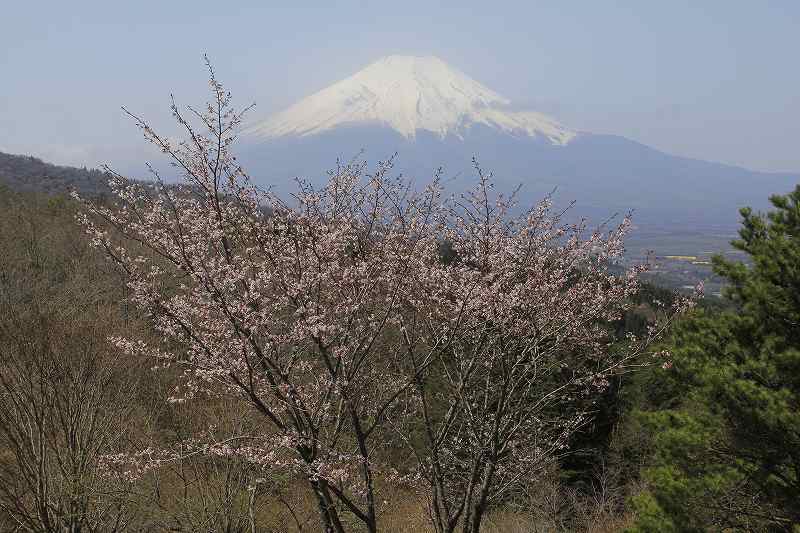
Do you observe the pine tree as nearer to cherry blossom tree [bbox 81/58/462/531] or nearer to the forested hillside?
cherry blossom tree [bbox 81/58/462/531]

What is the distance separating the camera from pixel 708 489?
22.7 feet

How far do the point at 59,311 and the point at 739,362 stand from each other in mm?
15937

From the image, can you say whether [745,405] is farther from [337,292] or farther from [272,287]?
[272,287]

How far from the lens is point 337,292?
568cm

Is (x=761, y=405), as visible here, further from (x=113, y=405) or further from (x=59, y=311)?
(x=59, y=311)

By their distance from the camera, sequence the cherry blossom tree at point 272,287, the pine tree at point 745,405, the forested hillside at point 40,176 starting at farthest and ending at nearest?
the forested hillside at point 40,176 → the pine tree at point 745,405 → the cherry blossom tree at point 272,287

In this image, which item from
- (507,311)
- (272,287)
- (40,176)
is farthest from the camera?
(40,176)

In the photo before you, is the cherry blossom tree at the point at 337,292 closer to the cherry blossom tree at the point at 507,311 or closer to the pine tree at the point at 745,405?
the cherry blossom tree at the point at 507,311

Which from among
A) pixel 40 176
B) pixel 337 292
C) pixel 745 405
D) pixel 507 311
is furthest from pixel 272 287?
pixel 40 176

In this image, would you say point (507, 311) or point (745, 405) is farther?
point (745, 405)

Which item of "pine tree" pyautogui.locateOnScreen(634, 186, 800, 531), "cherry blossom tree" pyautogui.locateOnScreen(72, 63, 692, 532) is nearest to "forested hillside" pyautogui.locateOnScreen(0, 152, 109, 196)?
"cherry blossom tree" pyautogui.locateOnScreen(72, 63, 692, 532)

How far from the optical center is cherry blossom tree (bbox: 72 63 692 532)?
500cm

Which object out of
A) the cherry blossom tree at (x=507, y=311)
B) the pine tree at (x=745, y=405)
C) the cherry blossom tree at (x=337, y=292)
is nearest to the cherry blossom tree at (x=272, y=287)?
the cherry blossom tree at (x=337, y=292)

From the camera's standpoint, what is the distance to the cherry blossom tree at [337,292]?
5.00 meters
